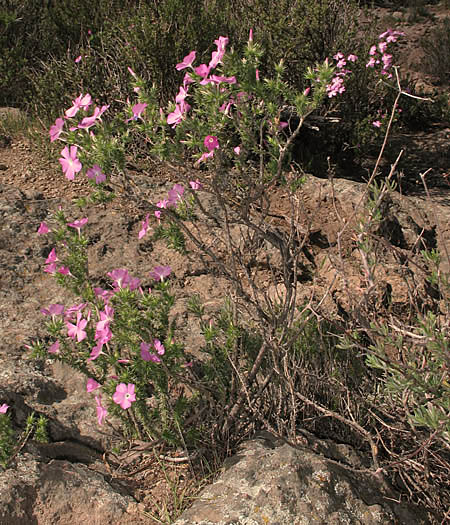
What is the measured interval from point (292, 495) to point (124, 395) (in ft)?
1.95

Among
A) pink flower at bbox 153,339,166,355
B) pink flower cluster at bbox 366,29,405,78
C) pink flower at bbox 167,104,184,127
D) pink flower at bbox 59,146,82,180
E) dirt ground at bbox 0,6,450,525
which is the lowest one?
pink flower cluster at bbox 366,29,405,78

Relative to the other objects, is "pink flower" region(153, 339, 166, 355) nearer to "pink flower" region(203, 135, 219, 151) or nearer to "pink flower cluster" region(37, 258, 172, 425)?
"pink flower cluster" region(37, 258, 172, 425)

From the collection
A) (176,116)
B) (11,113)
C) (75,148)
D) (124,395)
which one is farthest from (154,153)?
(11,113)

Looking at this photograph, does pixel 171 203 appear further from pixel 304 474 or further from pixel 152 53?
pixel 152 53

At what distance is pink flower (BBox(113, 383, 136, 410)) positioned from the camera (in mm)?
1697

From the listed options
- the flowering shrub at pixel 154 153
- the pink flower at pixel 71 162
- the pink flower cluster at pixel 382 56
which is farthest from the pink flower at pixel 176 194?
the pink flower cluster at pixel 382 56

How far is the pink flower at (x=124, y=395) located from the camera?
170 cm

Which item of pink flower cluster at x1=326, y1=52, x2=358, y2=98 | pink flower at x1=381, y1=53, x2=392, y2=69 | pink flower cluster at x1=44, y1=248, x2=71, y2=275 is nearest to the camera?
pink flower cluster at x1=44, y1=248, x2=71, y2=275

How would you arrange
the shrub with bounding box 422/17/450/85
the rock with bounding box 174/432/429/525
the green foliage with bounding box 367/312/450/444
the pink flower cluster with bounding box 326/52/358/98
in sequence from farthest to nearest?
the shrub with bounding box 422/17/450/85
the pink flower cluster with bounding box 326/52/358/98
the rock with bounding box 174/432/429/525
the green foliage with bounding box 367/312/450/444

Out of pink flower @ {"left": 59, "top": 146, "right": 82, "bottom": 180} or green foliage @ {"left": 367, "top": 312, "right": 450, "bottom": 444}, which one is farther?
pink flower @ {"left": 59, "top": 146, "right": 82, "bottom": 180}

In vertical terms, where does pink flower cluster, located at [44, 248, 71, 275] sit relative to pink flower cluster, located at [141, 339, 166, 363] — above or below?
above

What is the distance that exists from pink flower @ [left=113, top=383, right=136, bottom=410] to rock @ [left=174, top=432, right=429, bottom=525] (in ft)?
1.26

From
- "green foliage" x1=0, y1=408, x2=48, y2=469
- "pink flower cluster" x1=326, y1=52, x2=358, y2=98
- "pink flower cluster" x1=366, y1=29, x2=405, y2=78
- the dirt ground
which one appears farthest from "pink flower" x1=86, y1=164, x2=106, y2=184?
"pink flower cluster" x1=366, y1=29, x2=405, y2=78

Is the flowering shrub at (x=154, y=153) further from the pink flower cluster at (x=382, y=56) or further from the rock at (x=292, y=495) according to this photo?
the pink flower cluster at (x=382, y=56)
